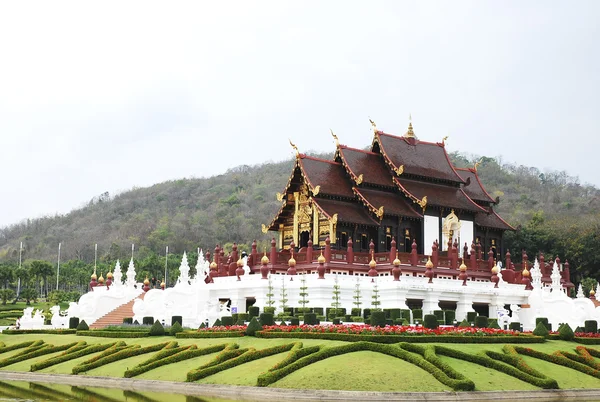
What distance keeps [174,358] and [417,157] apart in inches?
1095

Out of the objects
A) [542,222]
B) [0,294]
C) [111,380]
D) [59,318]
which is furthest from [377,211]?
[0,294]

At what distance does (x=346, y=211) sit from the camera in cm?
4875

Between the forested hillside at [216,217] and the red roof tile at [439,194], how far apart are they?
19.3 meters

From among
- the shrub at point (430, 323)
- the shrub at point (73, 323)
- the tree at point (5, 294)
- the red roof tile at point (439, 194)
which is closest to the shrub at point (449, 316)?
the shrub at point (430, 323)

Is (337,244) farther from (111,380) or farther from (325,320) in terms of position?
(111,380)

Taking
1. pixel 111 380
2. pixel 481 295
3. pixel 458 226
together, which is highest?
pixel 458 226

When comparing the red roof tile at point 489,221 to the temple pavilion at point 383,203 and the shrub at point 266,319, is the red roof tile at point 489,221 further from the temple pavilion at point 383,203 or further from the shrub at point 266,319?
the shrub at point 266,319

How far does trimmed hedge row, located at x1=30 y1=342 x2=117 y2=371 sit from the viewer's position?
3272cm

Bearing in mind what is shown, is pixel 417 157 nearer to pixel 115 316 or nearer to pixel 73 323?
pixel 115 316

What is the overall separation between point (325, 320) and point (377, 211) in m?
11.1

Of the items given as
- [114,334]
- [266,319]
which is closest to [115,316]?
[114,334]

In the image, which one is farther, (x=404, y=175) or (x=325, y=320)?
(x=404, y=175)

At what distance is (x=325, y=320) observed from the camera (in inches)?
1512

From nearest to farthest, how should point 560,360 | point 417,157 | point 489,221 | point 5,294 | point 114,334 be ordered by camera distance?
point 560,360 < point 114,334 < point 417,157 < point 489,221 < point 5,294
